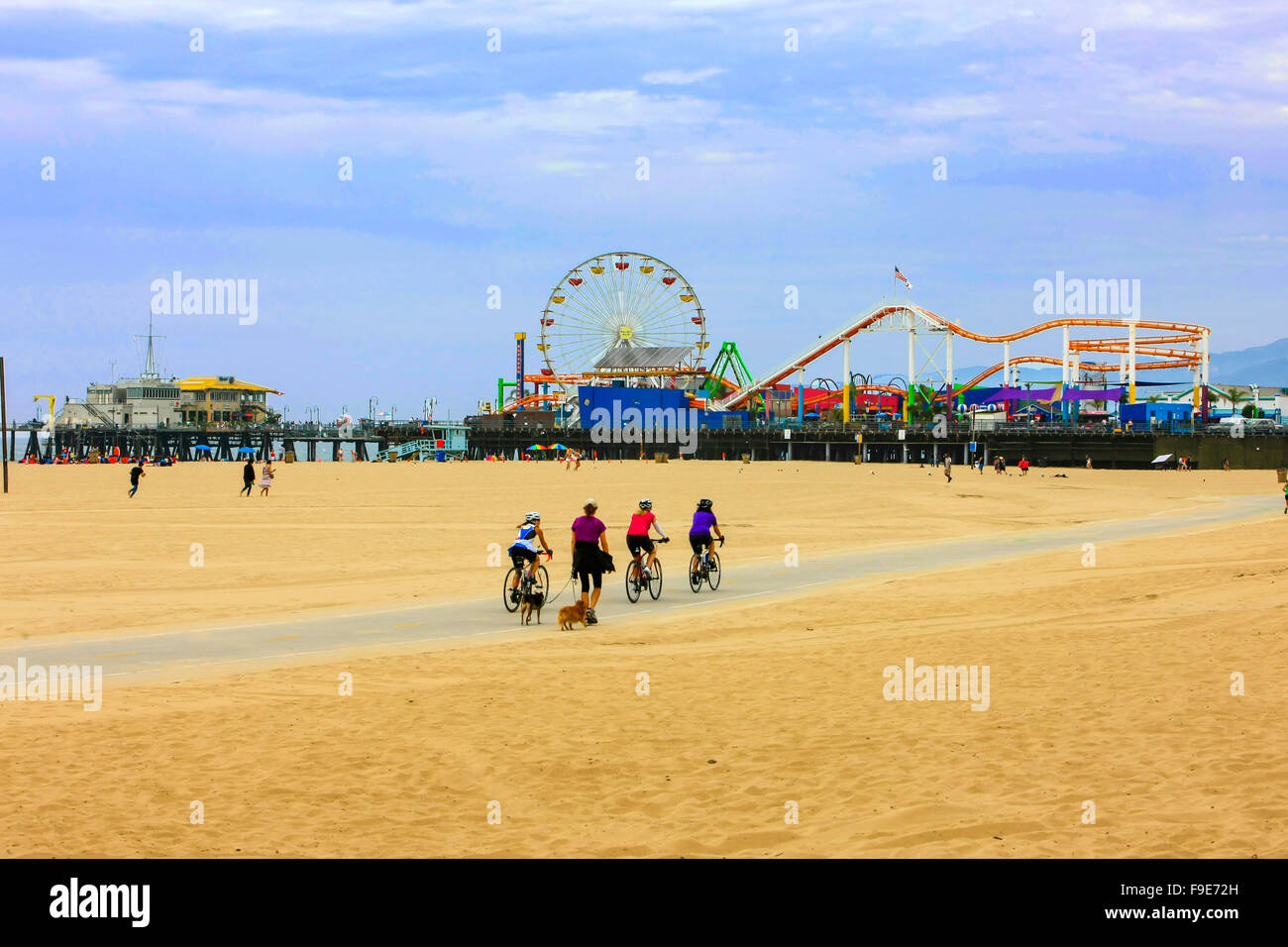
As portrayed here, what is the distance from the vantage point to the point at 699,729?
9008mm

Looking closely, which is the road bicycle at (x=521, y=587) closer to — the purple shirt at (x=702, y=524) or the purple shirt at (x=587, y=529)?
the purple shirt at (x=587, y=529)

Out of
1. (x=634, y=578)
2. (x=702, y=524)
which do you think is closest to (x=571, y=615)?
(x=634, y=578)

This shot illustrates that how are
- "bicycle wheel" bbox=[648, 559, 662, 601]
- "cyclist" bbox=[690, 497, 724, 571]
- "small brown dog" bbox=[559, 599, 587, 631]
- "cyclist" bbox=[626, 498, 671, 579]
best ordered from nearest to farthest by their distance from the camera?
"small brown dog" bbox=[559, 599, 587, 631], "cyclist" bbox=[626, 498, 671, 579], "bicycle wheel" bbox=[648, 559, 662, 601], "cyclist" bbox=[690, 497, 724, 571]

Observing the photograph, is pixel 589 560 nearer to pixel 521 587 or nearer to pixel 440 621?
pixel 521 587

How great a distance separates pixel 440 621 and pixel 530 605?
1.24 meters

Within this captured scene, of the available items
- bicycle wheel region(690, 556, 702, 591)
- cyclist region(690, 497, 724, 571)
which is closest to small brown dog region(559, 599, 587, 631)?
cyclist region(690, 497, 724, 571)

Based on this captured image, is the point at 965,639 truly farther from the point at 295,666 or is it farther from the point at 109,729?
the point at 109,729

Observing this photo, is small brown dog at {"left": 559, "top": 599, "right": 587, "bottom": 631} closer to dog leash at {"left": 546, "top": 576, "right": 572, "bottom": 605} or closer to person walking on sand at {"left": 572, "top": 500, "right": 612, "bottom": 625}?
person walking on sand at {"left": 572, "top": 500, "right": 612, "bottom": 625}

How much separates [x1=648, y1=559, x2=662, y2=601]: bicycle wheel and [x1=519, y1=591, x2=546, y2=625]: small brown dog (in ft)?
8.65

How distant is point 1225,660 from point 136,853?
31.3ft

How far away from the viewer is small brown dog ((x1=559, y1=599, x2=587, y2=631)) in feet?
47.1

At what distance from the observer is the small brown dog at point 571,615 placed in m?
14.3

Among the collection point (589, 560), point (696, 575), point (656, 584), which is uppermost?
point (589, 560)

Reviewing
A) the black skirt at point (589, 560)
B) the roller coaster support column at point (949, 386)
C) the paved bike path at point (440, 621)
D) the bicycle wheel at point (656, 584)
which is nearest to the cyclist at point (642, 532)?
the bicycle wheel at point (656, 584)
